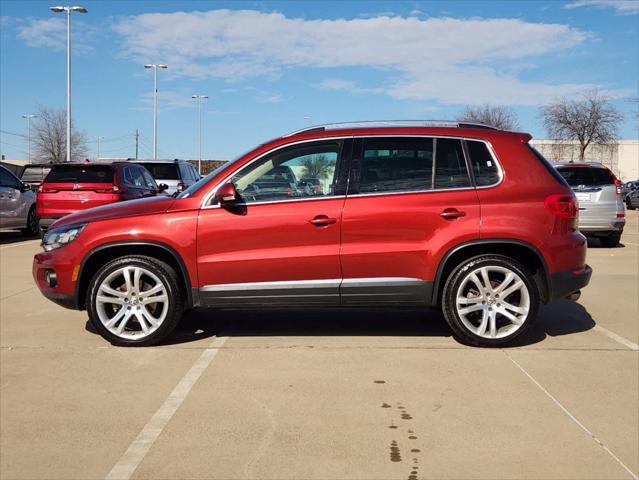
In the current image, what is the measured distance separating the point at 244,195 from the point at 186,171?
13613 mm

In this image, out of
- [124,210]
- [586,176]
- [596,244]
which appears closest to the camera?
[124,210]

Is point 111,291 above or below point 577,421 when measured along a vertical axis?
above

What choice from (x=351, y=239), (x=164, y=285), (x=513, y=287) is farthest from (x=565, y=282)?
(x=164, y=285)

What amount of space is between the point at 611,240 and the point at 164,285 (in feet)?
35.6

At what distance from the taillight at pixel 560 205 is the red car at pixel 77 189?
874cm

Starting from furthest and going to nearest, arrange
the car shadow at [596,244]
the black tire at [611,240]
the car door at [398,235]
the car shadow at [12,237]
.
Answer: the car shadow at [12,237], the car shadow at [596,244], the black tire at [611,240], the car door at [398,235]

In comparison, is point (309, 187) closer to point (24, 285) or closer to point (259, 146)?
point (259, 146)

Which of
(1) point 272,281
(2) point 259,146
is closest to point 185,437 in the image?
(1) point 272,281

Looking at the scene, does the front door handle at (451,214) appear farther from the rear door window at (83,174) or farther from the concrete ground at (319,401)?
the rear door window at (83,174)

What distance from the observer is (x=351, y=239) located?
555cm

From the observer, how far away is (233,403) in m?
4.40

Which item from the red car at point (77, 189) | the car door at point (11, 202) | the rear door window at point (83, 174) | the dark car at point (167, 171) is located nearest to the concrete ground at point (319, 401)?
the red car at point (77, 189)

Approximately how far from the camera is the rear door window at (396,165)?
18.6 ft

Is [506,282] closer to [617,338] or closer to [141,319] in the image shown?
[617,338]
